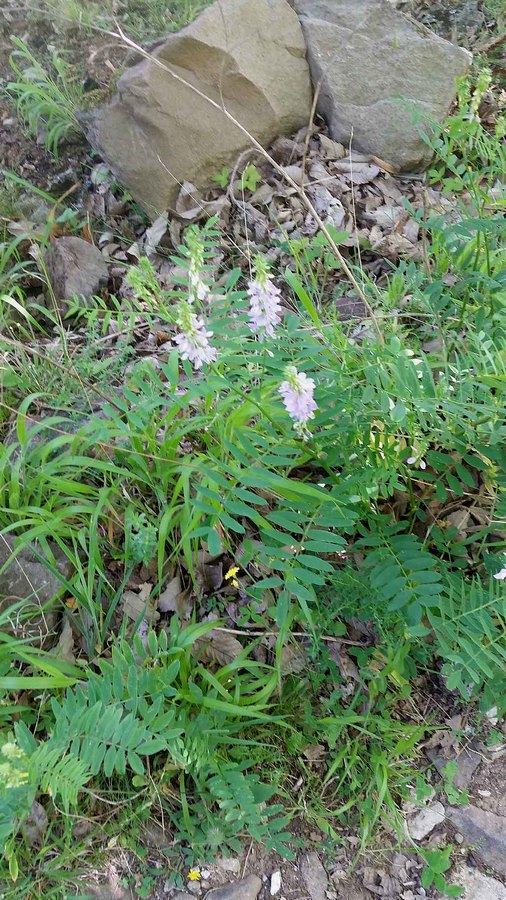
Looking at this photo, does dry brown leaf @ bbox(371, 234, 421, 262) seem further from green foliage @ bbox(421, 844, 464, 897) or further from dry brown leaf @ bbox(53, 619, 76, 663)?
green foliage @ bbox(421, 844, 464, 897)

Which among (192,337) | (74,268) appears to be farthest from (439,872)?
(74,268)

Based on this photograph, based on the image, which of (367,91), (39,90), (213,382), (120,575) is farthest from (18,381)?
(367,91)

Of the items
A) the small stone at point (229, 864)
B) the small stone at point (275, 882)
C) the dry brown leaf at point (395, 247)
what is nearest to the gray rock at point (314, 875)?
the small stone at point (275, 882)

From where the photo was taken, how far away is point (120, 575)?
2357 millimetres

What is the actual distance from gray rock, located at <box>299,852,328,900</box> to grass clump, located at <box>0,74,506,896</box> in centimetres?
7

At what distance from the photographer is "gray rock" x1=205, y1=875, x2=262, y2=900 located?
1876mm

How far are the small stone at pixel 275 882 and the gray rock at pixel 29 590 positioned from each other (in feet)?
3.36

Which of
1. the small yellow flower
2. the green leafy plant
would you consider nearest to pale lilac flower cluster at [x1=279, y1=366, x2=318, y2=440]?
the small yellow flower

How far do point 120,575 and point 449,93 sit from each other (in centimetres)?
286

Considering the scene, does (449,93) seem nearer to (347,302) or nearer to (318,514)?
(347,302)

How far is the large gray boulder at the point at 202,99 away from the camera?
10.8 feet

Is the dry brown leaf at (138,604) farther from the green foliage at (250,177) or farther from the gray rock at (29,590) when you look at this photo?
the green foliage at (250,177)

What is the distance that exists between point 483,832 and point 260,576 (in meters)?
1.02

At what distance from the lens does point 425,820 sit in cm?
200
